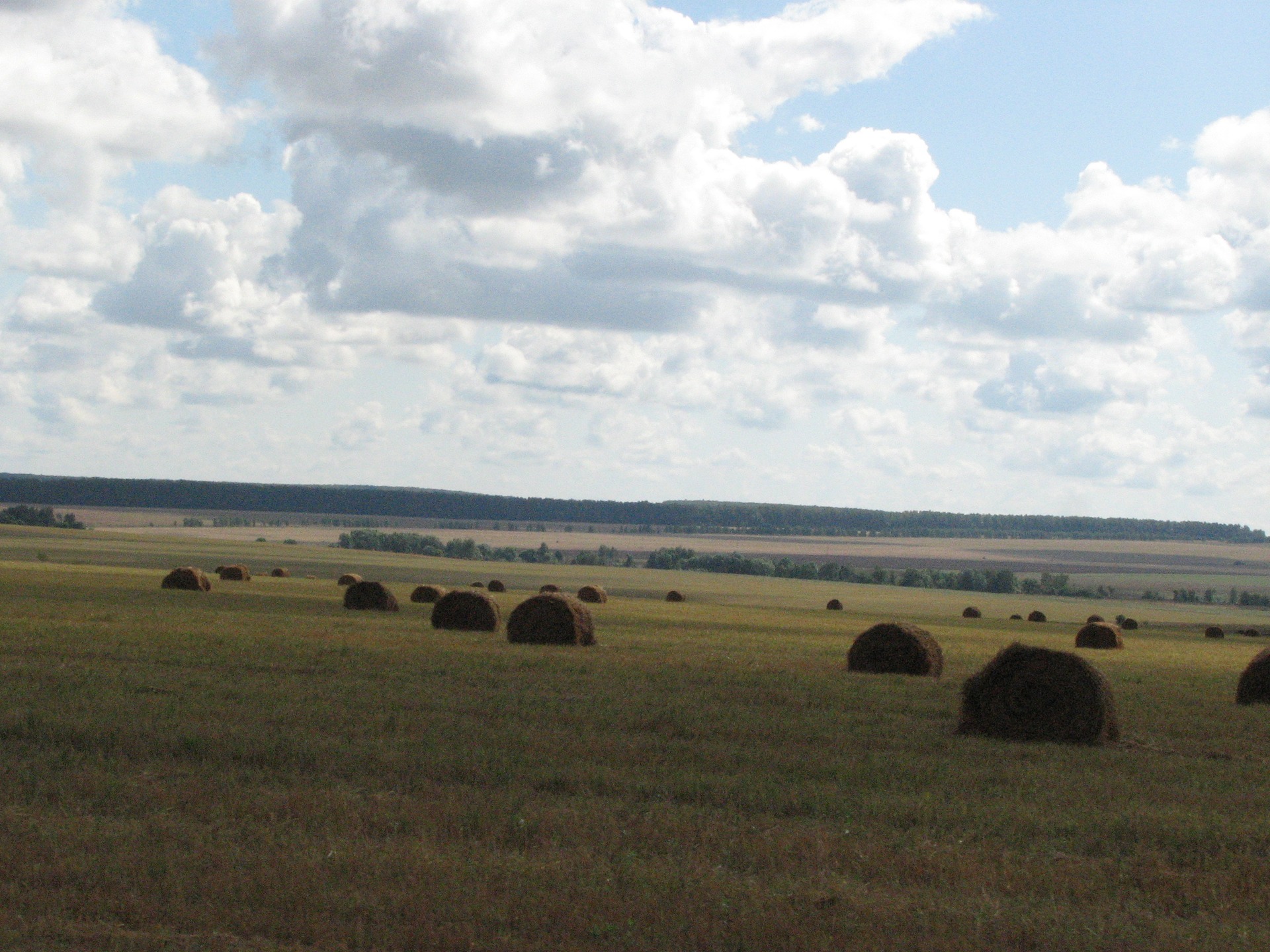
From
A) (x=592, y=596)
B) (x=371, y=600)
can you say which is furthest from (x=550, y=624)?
(x=592, y=596)

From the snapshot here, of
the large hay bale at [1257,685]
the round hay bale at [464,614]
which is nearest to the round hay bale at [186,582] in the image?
the round hay bale at [464,614]

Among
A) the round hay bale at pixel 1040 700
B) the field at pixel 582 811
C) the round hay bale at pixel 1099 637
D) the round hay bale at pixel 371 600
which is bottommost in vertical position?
the round hay bale at pixel 1099 637

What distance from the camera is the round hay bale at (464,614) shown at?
103 ft

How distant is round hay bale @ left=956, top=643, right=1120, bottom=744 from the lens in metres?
16.0

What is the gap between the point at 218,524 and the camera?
591 feet

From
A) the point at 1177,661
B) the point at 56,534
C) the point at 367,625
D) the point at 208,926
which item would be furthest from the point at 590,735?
the point at 56,534

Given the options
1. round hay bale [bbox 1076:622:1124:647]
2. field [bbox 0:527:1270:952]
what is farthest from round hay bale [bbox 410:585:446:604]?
field [bbox 0:527:1270:952]

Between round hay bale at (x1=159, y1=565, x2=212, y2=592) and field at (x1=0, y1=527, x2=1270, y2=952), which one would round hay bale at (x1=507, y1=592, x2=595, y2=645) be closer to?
field at (x1=0, y1=527, x2=1270, y2=952)

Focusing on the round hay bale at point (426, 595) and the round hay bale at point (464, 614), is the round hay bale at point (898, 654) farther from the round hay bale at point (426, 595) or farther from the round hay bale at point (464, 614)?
Answer: the round hay bale at point (426, 595)

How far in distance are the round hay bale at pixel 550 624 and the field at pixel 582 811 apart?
5226 mm

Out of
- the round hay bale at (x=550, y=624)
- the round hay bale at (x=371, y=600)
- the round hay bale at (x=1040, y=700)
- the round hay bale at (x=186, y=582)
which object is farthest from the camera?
the round hay bale at (x=186, y=582)

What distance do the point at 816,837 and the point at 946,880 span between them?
119cm

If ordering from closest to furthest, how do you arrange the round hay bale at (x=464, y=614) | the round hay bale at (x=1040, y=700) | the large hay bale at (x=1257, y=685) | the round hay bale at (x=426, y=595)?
the round hay bale at (x=1040, y=700)
the large hay bale at (x=1257, y=685)
the round hay bale at (x=464, y=614)
the round hay bale at (x=426, y=595)

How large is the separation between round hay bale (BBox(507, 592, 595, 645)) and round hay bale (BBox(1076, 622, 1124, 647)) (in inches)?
789
